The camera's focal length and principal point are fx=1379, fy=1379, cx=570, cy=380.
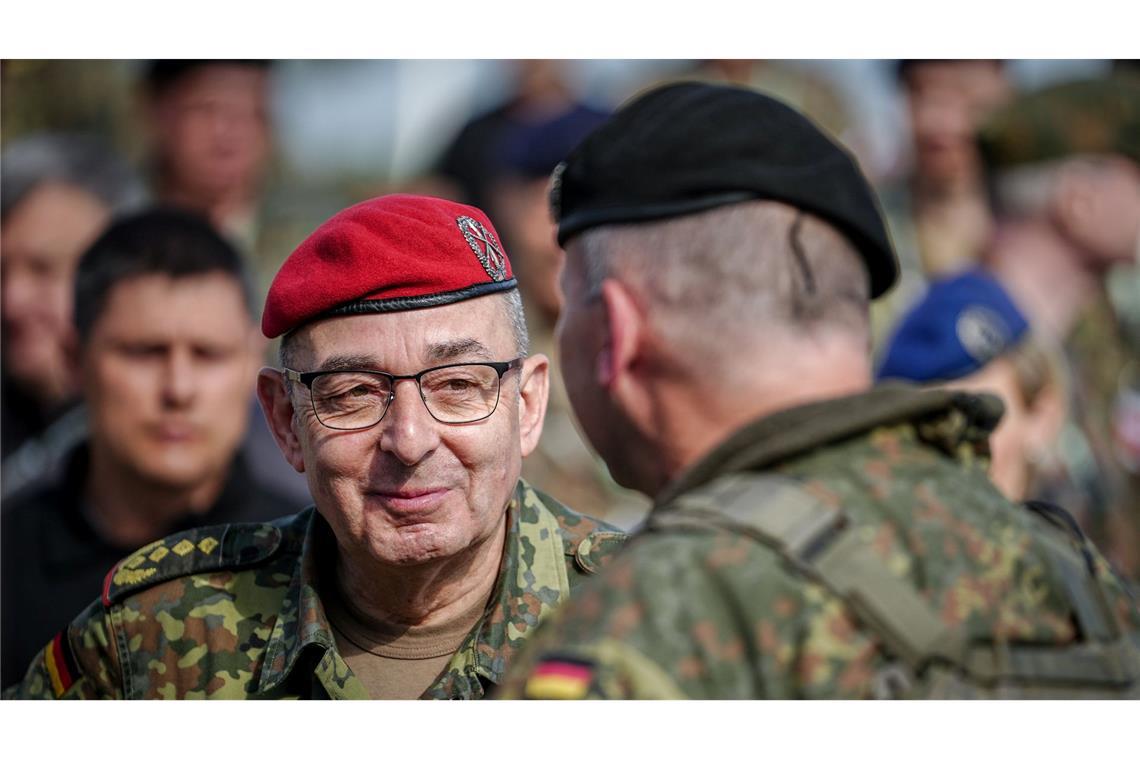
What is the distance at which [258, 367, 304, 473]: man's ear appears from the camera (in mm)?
3365

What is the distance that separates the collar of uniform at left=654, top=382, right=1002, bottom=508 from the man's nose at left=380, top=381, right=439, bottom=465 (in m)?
1.00

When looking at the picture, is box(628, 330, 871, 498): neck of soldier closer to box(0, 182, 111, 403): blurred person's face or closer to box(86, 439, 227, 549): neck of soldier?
box(86, 439, 227, 549): neck of soldier

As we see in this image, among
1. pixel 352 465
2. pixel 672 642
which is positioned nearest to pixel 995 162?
pixel 352 465

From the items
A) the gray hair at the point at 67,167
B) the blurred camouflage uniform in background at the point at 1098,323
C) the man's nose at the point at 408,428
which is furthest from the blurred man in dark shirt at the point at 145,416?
the blurred camouflage uniform in background at the point at 1098,323

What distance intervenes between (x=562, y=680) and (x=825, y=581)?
0.40 meters

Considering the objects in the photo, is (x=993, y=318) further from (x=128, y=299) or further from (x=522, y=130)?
(x=128, y=299)

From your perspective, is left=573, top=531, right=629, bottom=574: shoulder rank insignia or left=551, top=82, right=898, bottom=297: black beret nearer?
left=551, top=82, right=898, bottom=297: black beret

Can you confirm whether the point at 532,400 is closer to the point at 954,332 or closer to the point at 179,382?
the point at 954,332

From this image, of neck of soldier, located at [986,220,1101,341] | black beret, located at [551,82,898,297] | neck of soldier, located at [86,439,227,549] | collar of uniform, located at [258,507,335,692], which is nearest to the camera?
black beret, located at [551,82,898,297]

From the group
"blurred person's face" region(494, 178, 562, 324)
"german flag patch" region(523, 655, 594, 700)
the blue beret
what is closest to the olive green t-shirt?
"german flag patch" region(523, 655, 594, 700)

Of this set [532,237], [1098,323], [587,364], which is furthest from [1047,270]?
[587,364]

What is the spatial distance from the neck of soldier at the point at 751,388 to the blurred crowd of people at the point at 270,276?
4.07 m

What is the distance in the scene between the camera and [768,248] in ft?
7.21

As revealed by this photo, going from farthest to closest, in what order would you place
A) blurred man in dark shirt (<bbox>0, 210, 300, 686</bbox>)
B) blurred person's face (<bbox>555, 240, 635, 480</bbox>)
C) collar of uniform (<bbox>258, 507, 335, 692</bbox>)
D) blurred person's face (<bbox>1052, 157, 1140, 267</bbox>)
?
blurred person's face (<bbox>1052, 157, 1140, 267</bbox>), blurred man in dark shirt (<bbox>0, 210, 300, 686</bbox>), collar of uniform (<bbox>258, 507, 335, 692</bbox>), blurred person's face (<bbox>555, 240, 635, 480</bbox>)
